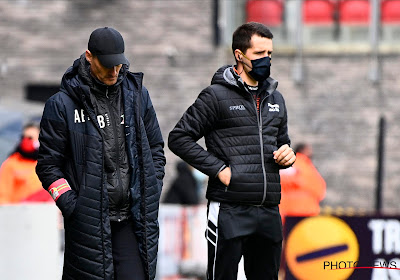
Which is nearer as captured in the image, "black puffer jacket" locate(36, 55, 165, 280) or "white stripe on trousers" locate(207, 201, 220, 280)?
"black puffer jacket" locate(36, 55, 165, 280)

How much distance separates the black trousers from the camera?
210 inches

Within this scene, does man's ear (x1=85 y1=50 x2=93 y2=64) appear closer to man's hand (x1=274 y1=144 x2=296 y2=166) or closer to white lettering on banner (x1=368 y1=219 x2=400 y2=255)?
man's hand (x1=274 y1=144 x2=296 y2=166)

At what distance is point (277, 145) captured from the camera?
591 cm

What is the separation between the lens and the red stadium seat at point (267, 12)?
15938 mm

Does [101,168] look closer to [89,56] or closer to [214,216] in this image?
[89,56]

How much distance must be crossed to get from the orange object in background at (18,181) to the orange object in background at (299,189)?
2901 mm

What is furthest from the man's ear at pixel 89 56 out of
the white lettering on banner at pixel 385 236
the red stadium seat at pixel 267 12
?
the red stadium seat at pixel 267 12

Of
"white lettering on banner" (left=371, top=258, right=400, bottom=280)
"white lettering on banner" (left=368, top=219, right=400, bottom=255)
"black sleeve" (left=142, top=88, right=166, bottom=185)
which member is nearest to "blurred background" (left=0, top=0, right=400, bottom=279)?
"white lettering on banner" (left=368, top=219, right=400, bottom=255)

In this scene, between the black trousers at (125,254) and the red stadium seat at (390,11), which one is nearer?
the black trousers at (125,254)

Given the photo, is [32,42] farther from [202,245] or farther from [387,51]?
[202,245]

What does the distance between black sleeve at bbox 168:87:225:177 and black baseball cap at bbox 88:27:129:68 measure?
0.71 m

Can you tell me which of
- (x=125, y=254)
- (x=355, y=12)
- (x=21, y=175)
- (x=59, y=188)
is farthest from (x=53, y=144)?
(x=355, y=12)

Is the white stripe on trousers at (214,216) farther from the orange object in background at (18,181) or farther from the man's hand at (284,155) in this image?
the orange object in background at (18,181)

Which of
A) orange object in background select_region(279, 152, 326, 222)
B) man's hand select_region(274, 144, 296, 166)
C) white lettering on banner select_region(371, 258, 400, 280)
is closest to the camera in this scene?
man's hand select_region(274, 144, 296, 166)
